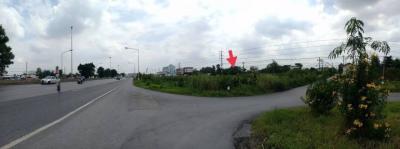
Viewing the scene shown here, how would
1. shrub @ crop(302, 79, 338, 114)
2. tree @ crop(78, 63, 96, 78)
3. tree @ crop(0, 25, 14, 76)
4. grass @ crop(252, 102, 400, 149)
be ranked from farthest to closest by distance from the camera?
tree @ crop(78, 63, 96, 78)
tree @ crop(0, 25, 14, 76)
shrub @ crop(302, 79, 338, 114)
grass @ crop(252, 102, 400, 149)

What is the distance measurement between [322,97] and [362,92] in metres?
3.86

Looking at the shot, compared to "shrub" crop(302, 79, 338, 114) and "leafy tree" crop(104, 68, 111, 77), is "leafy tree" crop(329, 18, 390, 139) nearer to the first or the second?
"shrub" crop(302, 79, 338, 114)

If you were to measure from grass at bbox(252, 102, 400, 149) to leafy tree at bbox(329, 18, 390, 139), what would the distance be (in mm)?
260

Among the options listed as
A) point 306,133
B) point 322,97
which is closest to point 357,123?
point 306,133

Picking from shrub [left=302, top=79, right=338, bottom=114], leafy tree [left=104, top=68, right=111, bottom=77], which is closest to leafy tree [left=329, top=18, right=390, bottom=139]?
shrub [left=302, top=79, right=338, bottom=114]

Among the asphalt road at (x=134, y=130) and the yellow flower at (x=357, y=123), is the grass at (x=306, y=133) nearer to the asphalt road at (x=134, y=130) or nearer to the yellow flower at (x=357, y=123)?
the yellow flower at (x=357, y=123)

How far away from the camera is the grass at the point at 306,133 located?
6.28 metres

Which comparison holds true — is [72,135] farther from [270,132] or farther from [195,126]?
[270,132]

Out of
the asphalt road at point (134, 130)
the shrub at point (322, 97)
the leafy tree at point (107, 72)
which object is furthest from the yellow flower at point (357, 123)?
the leafy tree at point (107, 72)

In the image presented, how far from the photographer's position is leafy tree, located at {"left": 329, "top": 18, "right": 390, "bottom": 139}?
6422mm

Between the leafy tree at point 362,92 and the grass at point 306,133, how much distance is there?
26 cm

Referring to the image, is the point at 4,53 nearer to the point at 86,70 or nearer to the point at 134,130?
the point at 134,130

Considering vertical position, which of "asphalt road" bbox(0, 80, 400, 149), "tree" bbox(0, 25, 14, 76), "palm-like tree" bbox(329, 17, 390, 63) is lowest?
"asphalt road" bbox(0, 80, 400, 149)

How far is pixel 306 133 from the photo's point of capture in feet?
24.6
